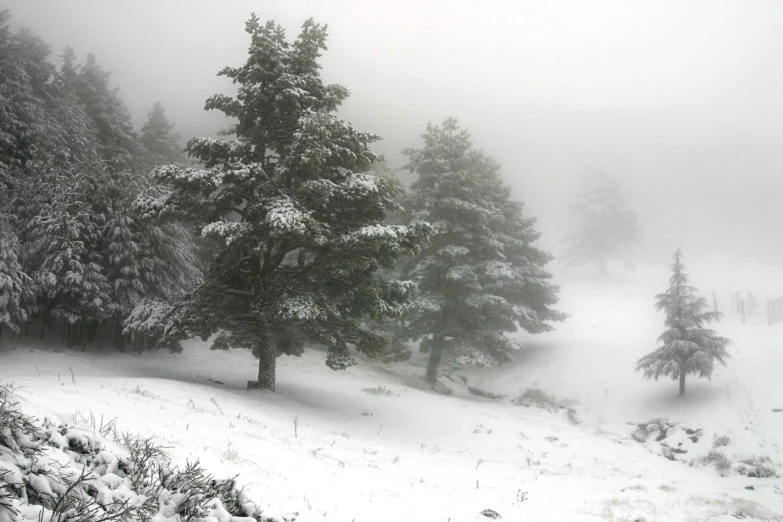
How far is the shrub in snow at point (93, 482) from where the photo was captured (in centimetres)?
315

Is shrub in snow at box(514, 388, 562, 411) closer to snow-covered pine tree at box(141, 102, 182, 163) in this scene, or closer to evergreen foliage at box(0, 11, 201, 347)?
evergreen foliage at box(0, 11, 201, 347)

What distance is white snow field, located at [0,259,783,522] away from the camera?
5.93 m

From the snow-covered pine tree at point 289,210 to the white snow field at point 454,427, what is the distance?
2.44 metres

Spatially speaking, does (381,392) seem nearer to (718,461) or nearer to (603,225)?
(718,461)

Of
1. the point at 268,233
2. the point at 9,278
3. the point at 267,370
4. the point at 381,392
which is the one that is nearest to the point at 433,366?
the point at 381,392

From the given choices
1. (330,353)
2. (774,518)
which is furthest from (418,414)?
(774,518)

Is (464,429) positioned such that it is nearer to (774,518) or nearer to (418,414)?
(418,414)

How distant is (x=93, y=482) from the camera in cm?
361

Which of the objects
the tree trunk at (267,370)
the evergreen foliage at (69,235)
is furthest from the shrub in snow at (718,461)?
the evergreen foliage at (69,235)

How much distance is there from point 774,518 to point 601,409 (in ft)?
38.8

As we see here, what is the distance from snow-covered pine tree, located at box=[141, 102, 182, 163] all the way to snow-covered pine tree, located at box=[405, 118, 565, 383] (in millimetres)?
19819

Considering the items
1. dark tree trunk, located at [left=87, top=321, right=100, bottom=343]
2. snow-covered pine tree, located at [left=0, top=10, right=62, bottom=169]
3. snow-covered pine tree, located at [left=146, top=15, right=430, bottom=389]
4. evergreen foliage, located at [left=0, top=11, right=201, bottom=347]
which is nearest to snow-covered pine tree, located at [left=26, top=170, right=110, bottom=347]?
evergreen foliage, located at [left=0, top=11, right=201, bottom=347]

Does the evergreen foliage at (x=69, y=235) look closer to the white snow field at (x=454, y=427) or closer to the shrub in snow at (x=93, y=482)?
the white snow field at (x=454, y=427)

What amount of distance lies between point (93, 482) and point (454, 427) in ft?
40.8
